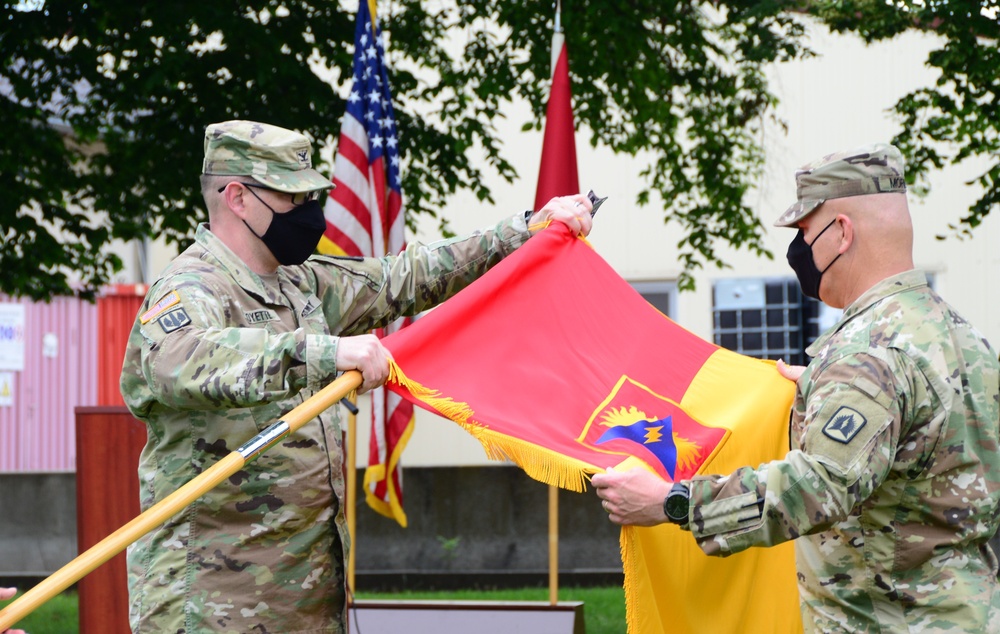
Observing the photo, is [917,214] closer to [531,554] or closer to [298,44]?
[531,554]

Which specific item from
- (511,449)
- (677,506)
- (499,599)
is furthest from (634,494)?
(499,599)

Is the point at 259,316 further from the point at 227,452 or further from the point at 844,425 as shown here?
the point at 844,425

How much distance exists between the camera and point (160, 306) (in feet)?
10.8

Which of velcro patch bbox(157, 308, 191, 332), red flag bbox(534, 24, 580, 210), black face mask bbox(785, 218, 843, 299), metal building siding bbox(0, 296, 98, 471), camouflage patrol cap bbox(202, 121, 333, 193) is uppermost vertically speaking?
red flag bbox(534, 24, 580, 210)

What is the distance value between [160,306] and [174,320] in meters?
0.09

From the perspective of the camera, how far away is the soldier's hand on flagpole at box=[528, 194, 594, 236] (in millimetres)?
4098

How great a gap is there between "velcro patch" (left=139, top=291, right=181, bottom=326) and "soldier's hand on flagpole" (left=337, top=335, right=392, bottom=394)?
48 cm

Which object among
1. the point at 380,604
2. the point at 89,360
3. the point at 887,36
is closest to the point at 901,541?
the point at 380,604

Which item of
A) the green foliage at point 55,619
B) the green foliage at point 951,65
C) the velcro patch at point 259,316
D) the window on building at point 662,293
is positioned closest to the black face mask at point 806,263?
the velcro patch at point 259,316

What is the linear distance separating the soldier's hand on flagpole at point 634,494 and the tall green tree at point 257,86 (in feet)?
17.5

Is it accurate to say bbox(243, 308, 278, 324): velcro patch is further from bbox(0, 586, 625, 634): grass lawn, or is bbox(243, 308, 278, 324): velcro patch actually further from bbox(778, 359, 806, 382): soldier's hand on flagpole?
bbox(0, 586, 625, 634): grass lawn

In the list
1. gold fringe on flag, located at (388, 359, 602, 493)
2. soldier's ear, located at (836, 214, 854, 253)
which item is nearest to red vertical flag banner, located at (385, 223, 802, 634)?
gold fringe on flag, located at (388, 359, 602, 493)

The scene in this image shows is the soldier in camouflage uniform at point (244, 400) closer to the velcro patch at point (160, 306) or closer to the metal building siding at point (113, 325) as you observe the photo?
the velcro patch at point (160, 306)

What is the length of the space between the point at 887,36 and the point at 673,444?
557 cm
